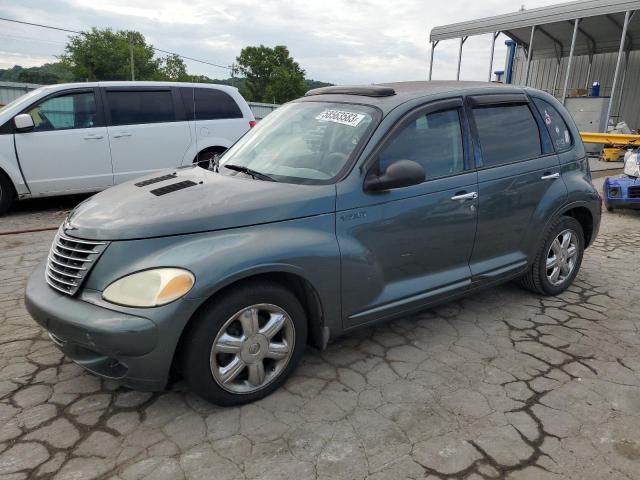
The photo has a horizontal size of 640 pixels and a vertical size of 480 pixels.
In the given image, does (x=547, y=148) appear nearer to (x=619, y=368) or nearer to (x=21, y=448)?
(x=619, y=368)

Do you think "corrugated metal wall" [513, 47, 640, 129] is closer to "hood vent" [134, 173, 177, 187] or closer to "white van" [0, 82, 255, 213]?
"white van" [0, 82, 255, 213]

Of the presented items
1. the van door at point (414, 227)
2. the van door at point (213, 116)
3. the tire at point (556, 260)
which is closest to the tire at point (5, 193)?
the van door at point (213, 116)

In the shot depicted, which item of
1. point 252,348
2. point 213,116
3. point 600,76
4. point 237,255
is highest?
point 600,76

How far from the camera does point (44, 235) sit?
5.96m

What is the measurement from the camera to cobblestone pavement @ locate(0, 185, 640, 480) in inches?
89.0

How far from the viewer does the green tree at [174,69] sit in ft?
284

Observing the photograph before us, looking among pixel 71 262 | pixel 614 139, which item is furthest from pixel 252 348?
pixel 614 139

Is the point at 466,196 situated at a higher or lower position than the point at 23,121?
lower

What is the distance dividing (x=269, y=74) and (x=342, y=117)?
86818 mm

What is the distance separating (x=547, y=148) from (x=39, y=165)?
6460mm

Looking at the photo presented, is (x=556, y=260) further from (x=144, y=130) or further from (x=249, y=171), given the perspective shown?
(x=144, y=130)

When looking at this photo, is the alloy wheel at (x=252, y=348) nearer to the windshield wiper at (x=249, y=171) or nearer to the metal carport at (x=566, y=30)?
the windshield wiper at (x=249, y=171)

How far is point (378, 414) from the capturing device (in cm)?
263

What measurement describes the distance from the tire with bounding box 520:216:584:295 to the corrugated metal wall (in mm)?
18685
